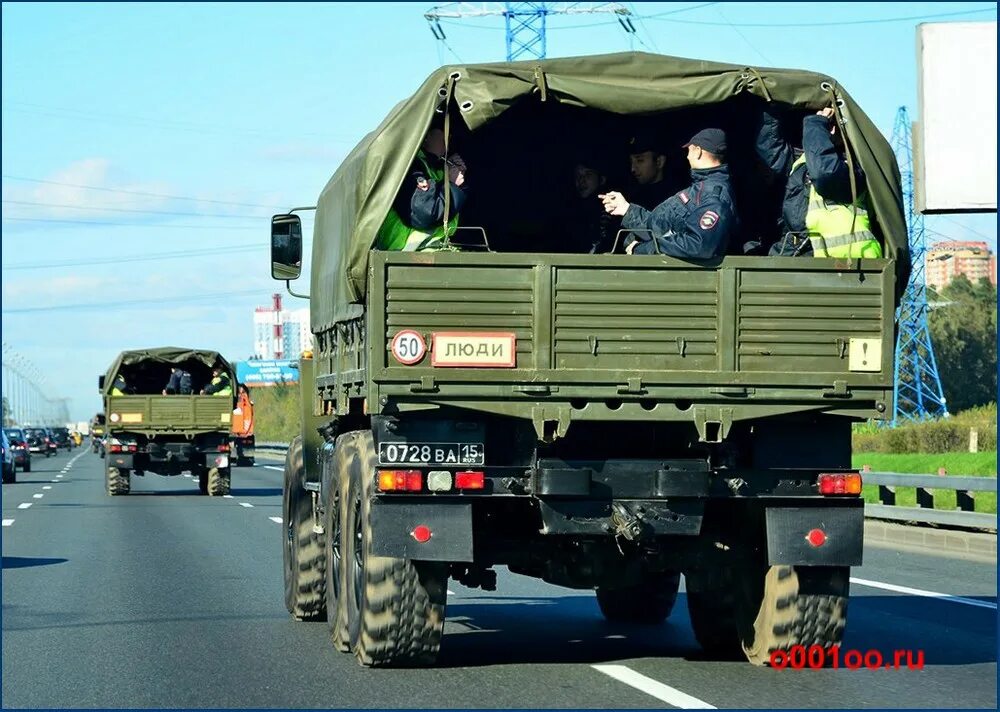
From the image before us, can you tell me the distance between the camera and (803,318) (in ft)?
30.1

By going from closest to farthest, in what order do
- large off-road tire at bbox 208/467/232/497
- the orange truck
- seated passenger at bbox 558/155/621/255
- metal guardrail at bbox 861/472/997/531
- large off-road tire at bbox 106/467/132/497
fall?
seated passenger at bbox 558/155/621/255 < metal guardrail at bbox 861/472/997/531 < large off-road tire at bbox 208/467/232/497 < large off-road tire at bbox 106/467/132/497 < the orange truck

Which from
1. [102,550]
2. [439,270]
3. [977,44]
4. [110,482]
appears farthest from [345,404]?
[110,482]

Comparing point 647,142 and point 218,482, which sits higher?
point 647,142

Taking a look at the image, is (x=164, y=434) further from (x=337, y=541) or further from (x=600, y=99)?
(x=600, y=99)

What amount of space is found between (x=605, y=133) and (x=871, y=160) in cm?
261

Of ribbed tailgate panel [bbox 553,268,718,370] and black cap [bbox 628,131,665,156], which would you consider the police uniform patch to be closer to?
ribbed tailgate panel [bbox 553,268,718,370]

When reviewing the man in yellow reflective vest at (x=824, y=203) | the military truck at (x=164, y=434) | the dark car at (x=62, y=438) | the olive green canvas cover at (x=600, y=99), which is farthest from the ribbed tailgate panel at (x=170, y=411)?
the dark car at (x=62, y=438)

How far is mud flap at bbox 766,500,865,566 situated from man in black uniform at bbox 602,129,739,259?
140 centimetres

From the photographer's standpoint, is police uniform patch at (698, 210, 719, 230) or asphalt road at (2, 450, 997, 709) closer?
asphalt road at (2, 450, 997, 709)

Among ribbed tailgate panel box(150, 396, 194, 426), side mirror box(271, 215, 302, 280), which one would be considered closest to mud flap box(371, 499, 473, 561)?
side mirror box(271, 215, 302, 280)

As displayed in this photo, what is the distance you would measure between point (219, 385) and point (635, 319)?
29549 mm

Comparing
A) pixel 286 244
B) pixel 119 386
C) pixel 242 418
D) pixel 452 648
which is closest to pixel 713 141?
pixel 452 648

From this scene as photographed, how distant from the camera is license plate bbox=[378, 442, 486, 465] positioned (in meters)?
9.14

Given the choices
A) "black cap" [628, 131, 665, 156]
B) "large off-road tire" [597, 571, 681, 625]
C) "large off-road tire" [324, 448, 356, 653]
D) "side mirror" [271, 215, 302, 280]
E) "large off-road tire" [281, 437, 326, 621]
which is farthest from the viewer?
"side mirror" [271, 215, 302, 280]
